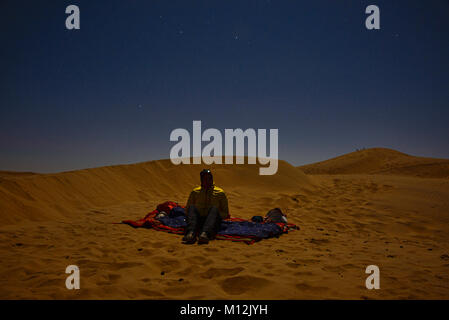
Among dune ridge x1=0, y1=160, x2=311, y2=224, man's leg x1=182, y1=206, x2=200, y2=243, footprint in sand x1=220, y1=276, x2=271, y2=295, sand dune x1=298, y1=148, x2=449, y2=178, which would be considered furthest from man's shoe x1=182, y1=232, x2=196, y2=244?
sand dune x1=298, y1=148, x2=449, y2=178

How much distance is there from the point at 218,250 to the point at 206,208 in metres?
1.32

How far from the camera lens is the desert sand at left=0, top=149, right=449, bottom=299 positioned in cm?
247

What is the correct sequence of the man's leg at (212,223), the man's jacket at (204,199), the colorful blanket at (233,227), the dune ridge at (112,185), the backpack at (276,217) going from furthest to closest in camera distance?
the dune ridge at (112,185) < the backpack at (276,217) < the man's jacket at (204,199) < the colorful blanket at (233,227) < the man's leg at (212,223)

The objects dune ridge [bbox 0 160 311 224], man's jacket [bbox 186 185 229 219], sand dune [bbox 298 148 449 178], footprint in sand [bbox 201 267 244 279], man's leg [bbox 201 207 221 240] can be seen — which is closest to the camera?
footprint in sand [bbox 201 267 244 279]

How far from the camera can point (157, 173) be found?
11.9 meters

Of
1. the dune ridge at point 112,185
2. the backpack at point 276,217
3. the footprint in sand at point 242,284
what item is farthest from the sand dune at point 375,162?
the footprint in sand at point 242,284

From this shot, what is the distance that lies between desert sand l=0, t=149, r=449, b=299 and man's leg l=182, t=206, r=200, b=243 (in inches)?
8.8

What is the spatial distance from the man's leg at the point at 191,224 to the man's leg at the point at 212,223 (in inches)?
7.7

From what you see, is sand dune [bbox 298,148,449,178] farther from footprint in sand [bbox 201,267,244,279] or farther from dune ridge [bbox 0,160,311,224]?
footprint in sand [bbox 201,267,244,279]

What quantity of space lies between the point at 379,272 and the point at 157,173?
34.5ft

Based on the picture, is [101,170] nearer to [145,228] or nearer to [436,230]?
[145,228]

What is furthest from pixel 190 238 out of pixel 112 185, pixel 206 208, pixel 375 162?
pixel 375 162

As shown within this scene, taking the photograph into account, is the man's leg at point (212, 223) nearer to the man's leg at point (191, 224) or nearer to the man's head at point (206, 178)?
the man's leg at point (191, 224)

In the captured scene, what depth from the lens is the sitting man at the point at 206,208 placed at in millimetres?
4555
